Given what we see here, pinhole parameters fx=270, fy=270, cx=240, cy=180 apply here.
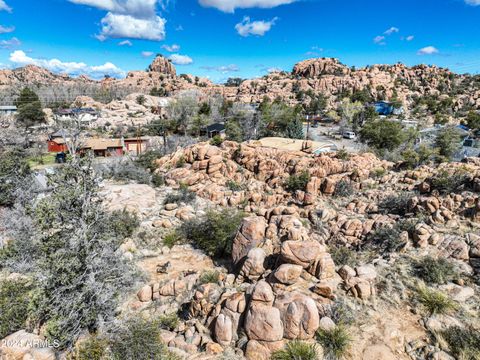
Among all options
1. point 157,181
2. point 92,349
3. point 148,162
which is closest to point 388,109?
point 148,162

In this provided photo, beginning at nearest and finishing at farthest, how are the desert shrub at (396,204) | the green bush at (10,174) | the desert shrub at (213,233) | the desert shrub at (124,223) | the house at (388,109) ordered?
1. the desert shrub at (213,233)
2. the desert shrub at (124,223)
3. the desert shrub at (396,204)
4. the green bush at (10,174)
5. the house at (388,109)

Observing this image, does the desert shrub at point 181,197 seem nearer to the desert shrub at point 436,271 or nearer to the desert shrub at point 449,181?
the desert shrub at point 436,271

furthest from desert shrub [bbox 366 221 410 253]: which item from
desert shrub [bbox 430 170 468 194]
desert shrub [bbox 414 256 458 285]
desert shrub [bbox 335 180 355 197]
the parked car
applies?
the parked car

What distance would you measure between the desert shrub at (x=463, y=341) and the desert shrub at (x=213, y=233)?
787cm

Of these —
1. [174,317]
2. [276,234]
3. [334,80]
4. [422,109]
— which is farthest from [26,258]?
[334,80]

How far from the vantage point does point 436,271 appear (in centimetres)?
827

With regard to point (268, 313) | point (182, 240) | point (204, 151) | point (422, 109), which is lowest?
point (182, 240)

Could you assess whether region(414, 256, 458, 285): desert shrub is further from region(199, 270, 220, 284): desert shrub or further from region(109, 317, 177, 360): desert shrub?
region(109, 317, 177, 360): desert shrub

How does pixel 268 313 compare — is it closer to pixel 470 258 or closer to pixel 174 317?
pixel 174 317

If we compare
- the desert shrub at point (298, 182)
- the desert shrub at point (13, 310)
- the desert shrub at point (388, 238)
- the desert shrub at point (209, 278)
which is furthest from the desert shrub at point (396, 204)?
the desert shrub at point (13, 310)

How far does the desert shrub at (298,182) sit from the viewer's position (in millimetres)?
19328

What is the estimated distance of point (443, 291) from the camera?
25.8 feet

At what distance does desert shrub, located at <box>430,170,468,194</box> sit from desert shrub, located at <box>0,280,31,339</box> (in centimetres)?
1782

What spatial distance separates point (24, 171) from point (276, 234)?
20.7 m
